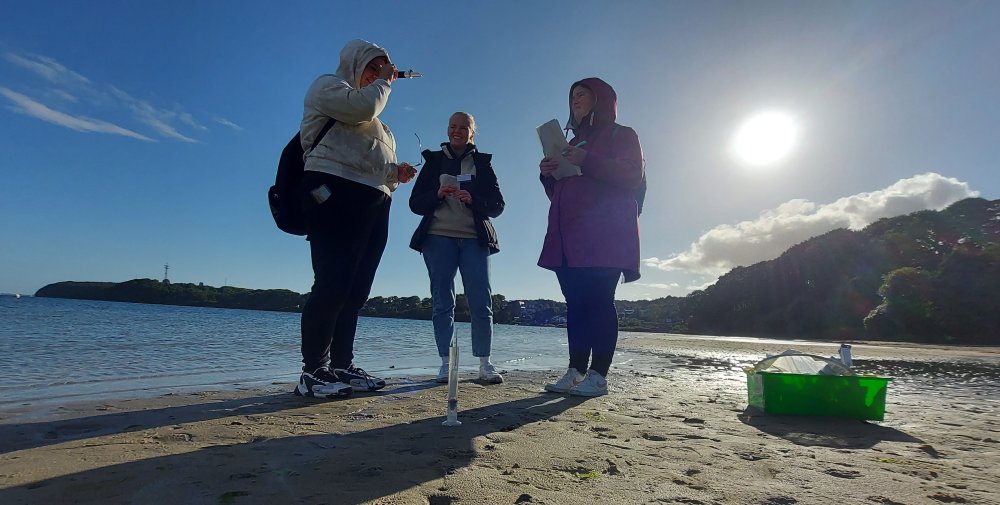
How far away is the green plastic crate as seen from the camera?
2775 millimetres

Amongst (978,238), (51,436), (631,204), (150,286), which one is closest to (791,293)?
(978,238)

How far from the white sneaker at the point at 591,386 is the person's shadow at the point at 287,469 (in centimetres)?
114

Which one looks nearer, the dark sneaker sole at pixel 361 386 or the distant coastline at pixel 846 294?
the dark sneaker sole at pixel 361 386

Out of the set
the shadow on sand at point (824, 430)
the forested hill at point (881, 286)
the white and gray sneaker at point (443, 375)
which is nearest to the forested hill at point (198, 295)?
the forested hill at point (881, 286)

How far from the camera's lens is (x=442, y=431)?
2.25 metres

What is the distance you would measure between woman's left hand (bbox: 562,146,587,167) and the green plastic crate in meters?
1.88

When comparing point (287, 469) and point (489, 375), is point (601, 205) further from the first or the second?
point (287, 469)

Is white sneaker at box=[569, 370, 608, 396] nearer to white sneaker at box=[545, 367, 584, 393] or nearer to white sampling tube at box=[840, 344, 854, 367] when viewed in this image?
white sneaker at box=[545, 367, 584, 393]

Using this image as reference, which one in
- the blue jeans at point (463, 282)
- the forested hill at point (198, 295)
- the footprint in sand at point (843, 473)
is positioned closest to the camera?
the footprint in sand at point (843, 473)

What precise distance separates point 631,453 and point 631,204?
2.25 metres

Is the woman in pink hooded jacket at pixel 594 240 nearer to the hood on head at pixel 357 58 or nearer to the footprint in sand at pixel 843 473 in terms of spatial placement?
the hood on head at pixel 357 58

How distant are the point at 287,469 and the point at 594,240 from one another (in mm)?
2615

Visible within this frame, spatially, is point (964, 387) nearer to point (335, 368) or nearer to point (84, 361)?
point (335, 368)

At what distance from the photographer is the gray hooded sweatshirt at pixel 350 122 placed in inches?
120
